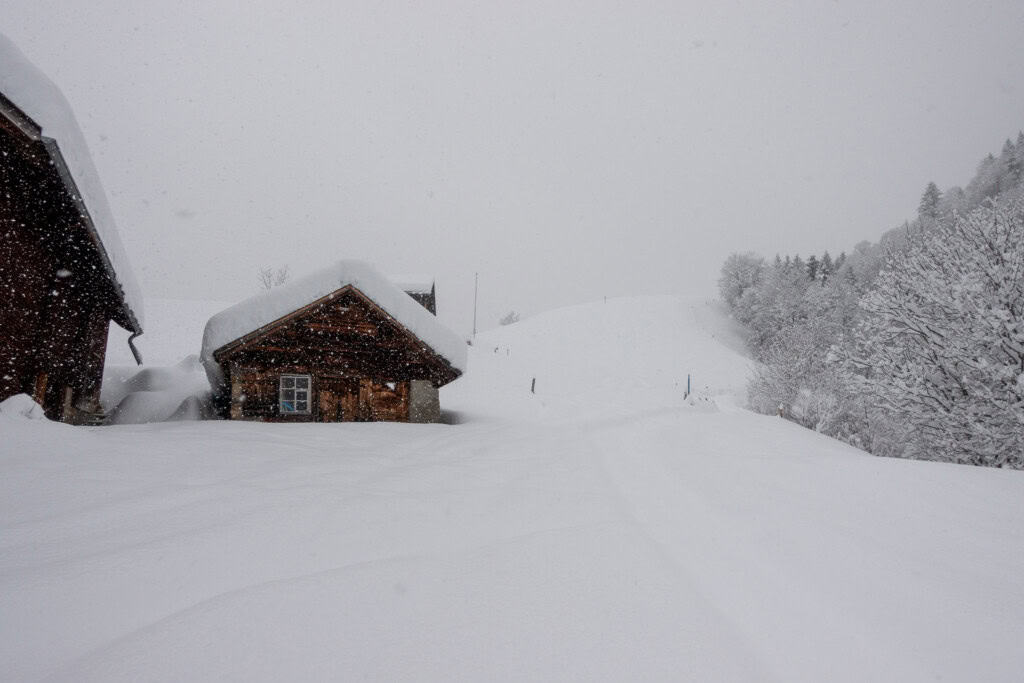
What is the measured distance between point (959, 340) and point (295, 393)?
45.6ft

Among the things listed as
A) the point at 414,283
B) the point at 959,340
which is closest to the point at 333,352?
the point at 414,283

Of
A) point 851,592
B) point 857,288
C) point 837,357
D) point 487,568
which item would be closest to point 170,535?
point 487,568

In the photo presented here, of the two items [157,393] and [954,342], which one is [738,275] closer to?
[954,342]

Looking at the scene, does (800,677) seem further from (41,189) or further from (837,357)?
(837,357)

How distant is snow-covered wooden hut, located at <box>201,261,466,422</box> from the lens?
886 cm

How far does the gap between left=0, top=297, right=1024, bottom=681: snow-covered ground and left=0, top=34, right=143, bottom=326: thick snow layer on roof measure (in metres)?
3.12

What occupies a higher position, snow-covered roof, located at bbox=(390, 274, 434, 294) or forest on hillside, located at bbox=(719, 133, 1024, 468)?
snow-covered roof, located at bbox=(390, 274, 434, 294)

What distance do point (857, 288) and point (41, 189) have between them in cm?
5764

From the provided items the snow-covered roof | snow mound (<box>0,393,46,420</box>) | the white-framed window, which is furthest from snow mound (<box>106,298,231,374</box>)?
snow mound (<box>0,393,46,420</box>)

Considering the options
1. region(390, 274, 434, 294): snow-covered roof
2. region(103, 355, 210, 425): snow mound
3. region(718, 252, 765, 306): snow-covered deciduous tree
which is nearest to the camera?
region(103, 355, 210, 425): snow mound

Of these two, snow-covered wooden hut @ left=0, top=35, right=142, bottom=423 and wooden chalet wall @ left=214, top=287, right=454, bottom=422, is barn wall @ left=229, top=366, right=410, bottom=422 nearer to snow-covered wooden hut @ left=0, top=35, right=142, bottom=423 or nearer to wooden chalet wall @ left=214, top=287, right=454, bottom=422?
wooden chalet wall @ left=214, top=287, right=454, bottom=422

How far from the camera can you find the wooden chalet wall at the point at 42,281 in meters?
5.34

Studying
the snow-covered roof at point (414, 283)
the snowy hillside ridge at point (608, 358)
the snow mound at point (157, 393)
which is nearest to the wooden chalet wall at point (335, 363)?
the snow mound at point (157, 393)

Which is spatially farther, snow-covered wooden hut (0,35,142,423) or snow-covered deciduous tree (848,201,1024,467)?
snow-covered deciduous tree (848,201,1024,467)
